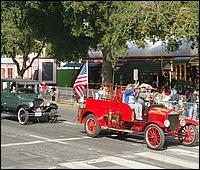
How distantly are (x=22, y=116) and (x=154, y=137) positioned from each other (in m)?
6.53

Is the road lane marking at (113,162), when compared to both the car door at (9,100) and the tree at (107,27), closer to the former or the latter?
the car door at (9,100)

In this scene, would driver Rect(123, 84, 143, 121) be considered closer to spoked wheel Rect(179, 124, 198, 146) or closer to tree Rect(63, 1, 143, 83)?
spoked wheel Rect(179, 124, 198, 146)

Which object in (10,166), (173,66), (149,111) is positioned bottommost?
(10,166)

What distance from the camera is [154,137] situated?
11.4 metres

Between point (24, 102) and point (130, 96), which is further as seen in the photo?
point (24, 102)

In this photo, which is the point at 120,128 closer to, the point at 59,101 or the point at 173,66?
the point at 59,101

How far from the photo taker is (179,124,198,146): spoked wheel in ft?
39.4

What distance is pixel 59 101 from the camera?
92.5 feet

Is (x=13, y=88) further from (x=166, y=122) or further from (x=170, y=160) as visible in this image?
(x=170, y=160)

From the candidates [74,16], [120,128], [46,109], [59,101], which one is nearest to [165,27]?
[74,16]

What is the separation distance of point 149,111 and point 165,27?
8068mm

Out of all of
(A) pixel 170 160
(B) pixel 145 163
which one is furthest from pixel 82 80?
(B) pixel 145 163

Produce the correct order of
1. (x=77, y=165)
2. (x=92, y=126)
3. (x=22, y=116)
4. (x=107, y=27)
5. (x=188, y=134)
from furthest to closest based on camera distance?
(x=107, y=27), (x=22, y=116), (x=92, y=126), (x=188, y=134), (x=77, y=165)

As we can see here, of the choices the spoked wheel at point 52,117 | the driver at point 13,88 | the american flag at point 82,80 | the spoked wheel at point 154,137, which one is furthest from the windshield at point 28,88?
the spoked wheel at point 154,137
